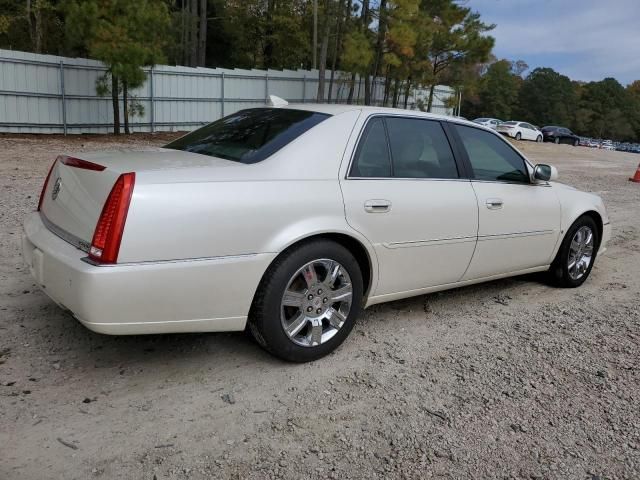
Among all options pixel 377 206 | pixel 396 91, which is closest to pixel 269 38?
pixel 396 91

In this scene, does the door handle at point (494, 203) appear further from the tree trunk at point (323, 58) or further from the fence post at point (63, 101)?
the tree trunk at point (323, 58)

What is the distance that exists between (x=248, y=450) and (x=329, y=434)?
16.4 inches

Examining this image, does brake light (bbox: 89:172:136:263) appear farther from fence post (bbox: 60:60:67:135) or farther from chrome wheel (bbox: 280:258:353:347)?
fence post (bbox: 60:60:67:135)

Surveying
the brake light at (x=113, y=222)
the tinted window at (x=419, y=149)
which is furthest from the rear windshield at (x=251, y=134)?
the brake light at (x=113, y=222)

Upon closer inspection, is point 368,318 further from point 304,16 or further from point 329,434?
point 304,16

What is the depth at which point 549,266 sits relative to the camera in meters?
5.32

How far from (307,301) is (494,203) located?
1852mm

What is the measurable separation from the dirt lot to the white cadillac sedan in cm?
35

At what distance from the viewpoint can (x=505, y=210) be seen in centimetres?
457

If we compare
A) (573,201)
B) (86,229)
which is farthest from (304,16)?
(86,229)

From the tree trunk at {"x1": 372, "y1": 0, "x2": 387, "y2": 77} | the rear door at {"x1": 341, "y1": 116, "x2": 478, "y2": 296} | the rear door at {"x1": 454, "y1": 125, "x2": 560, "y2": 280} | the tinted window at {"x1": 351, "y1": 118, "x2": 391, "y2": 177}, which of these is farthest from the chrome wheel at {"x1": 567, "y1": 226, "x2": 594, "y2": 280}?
the tree trunk at {"x1": 372, "y1": 0, "x2": 387, "y2": 77}

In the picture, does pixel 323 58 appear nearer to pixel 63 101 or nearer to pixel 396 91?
pixel 396 91

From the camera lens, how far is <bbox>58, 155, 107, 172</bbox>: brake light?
3.14 metres

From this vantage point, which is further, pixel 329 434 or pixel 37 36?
pixel 37 36
